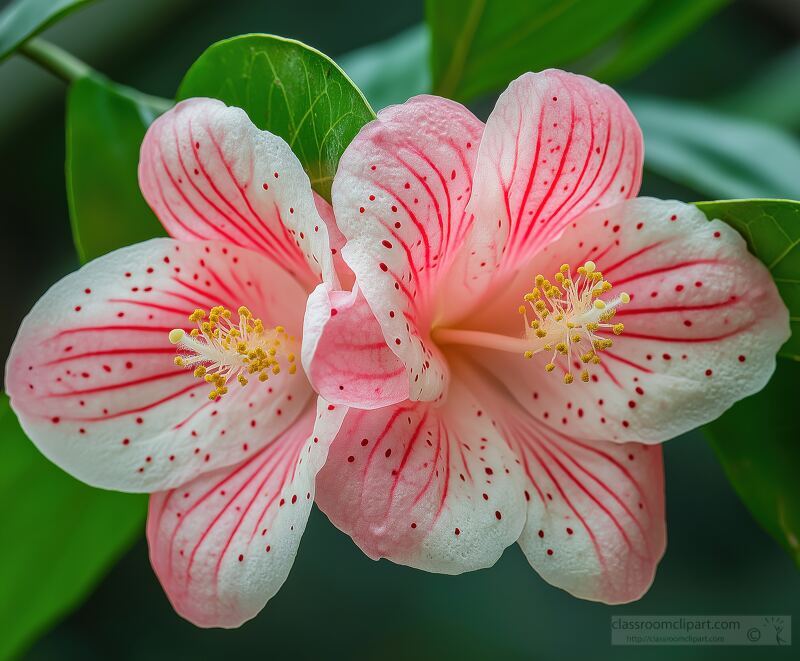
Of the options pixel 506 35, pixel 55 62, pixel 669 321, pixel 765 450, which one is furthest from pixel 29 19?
pixel 765 450

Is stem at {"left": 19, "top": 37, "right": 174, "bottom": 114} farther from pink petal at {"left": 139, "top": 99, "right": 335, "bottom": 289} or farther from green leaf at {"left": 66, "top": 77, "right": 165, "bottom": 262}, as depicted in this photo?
pink petal at {"left": 139, "top": 99, "right": 335, "bottom": 289}

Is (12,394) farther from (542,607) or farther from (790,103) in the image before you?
(790,103)

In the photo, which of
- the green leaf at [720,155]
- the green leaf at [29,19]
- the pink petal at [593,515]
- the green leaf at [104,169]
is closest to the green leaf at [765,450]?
the pink petal at [593,515]

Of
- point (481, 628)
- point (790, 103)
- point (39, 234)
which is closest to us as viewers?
point (790, 103)

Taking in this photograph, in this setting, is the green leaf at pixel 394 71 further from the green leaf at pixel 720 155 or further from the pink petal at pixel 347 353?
the pink petal at pixel 347 353

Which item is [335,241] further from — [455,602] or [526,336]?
[455,602]

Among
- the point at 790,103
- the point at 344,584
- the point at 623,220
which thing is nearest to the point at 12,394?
the point at 623,220
